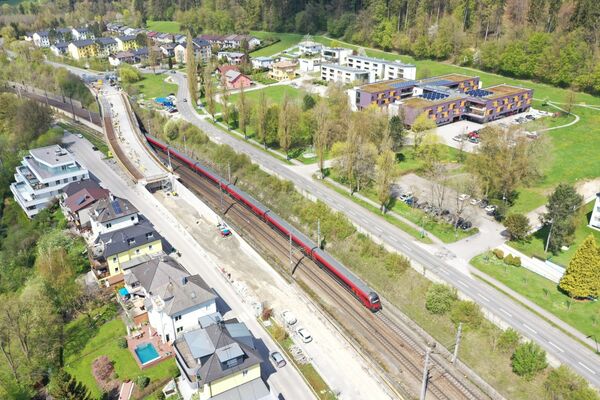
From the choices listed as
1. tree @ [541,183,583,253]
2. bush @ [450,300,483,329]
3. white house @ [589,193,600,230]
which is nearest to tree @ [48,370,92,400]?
bush @ [450,300,483,329]

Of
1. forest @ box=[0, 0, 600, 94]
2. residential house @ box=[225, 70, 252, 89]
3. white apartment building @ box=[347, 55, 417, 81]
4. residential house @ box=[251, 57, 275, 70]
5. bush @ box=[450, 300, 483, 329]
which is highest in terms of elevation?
forest @ box=[0, 0, 600, 94]

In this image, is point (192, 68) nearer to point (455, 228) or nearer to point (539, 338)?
point (455, 228)

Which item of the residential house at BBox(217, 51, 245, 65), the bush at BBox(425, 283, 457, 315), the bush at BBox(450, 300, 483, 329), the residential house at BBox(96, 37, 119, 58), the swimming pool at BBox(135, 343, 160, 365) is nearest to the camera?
the swimming pool at BBox(135, 343, 160, 365)

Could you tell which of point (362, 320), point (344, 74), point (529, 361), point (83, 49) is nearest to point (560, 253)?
point (529, 361)

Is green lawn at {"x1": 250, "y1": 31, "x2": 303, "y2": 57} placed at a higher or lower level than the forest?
lower

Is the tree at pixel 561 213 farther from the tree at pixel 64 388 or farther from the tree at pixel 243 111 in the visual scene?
the tree at pixel 243 111

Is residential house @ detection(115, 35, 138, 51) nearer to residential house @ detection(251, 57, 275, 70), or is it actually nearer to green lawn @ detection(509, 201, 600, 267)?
residential house @ detection(251, 57, 275, 70)

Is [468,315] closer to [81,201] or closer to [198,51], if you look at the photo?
[81,201]
